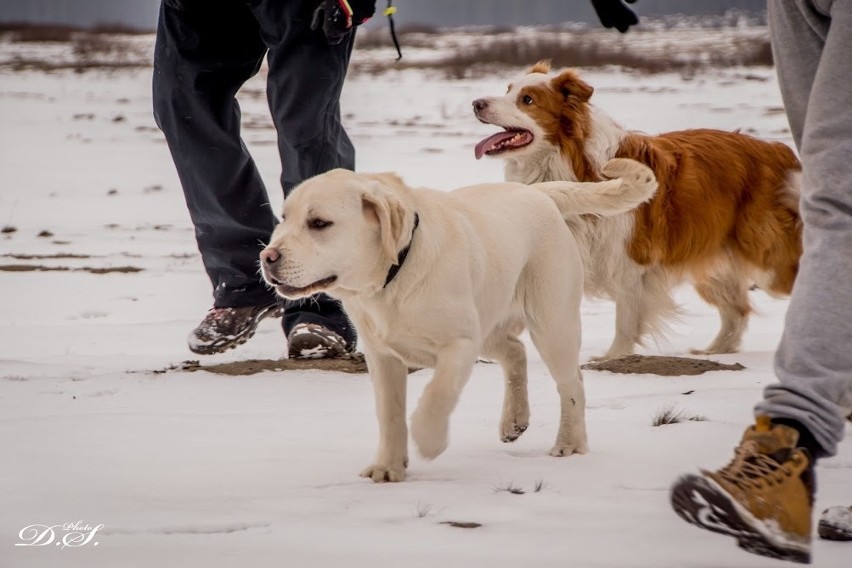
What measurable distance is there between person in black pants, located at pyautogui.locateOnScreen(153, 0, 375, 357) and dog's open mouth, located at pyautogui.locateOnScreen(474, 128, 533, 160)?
55.9 inches

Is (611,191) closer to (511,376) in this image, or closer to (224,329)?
(511,376)

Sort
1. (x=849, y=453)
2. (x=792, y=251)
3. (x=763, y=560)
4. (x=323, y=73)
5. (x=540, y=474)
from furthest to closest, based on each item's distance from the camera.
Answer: (x=792, y=251) → (x=323, y=73) → (x=849, y=453) → (x=540, y=474) → (x=763, y=560)

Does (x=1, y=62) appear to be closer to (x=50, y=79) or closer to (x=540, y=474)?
(x=50, y=79)

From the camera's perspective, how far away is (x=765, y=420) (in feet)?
7.67

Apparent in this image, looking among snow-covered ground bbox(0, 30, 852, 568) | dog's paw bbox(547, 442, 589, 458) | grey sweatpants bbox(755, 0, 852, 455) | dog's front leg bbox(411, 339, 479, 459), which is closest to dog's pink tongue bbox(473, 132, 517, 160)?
snow-covered ground bbox(0, 30, 852, 568)

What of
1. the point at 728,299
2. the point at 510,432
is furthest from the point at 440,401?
the point at 728,299

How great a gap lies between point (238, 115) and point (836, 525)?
333 centimetres

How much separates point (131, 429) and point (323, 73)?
1.70m

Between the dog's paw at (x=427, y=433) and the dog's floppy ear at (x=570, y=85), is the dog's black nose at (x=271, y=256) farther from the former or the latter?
the dog's floppy ear at (x=570, y=85)

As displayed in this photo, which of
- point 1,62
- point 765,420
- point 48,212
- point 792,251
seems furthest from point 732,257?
point 1,62

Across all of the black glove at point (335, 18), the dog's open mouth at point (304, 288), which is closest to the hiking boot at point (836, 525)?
the dog's open mouth at point (304, 288)

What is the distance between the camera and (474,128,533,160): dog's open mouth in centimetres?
602

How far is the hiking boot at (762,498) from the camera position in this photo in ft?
7.23

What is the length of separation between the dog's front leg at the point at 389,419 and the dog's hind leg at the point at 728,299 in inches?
125
